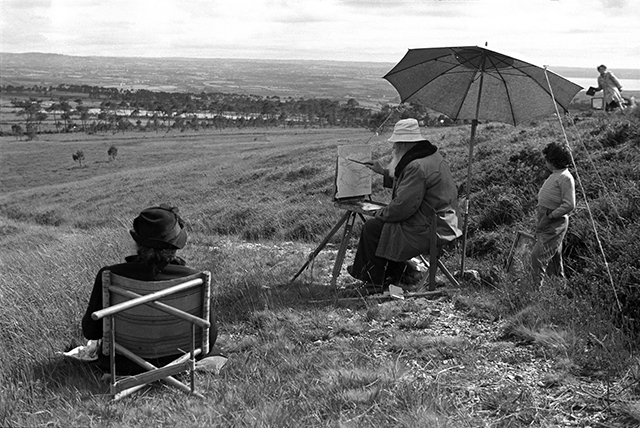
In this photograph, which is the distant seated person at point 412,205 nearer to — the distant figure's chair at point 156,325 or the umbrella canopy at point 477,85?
the umbrella canopy at point 477,85

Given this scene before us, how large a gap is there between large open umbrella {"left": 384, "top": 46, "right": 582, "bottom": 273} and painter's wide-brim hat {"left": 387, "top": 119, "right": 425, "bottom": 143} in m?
0.75

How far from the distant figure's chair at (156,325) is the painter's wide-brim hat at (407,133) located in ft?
8.67

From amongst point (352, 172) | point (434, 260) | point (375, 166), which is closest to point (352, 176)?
point (352, 172)

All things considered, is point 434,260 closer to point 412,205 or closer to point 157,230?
point 412,205

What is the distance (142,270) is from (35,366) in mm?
1048

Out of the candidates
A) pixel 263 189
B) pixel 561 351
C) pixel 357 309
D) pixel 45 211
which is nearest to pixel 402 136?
pixel 357 309

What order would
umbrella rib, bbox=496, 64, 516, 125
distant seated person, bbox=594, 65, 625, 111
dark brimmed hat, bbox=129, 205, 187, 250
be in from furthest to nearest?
distant seated person, bbox=594, 65, 625, 111
umbrella rib, bbox=496, 64, 516, 125
dark brimmed hat, bbox=129, 205, 187, 250

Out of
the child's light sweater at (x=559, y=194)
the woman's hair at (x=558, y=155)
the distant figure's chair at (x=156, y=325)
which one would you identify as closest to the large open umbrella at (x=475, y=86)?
the woman's hair at (x=558, y=155)

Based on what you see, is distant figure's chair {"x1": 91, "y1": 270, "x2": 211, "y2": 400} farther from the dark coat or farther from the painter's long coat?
the painter's long coat

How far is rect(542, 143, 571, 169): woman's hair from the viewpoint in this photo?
5500mm

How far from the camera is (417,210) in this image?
5.76 metres

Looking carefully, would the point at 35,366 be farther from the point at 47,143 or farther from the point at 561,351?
the point at 47,143

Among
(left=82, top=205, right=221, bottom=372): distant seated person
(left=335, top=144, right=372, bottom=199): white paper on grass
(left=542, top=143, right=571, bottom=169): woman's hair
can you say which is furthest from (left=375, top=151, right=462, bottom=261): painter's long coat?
(left=82, top=205, right=221, bottom=372): distant seated person

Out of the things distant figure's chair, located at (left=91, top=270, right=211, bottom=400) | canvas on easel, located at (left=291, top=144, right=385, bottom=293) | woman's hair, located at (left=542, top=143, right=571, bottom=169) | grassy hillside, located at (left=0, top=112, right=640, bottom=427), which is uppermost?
woman's hair, located at (left=542, top=143, right=571, bottom=169)
